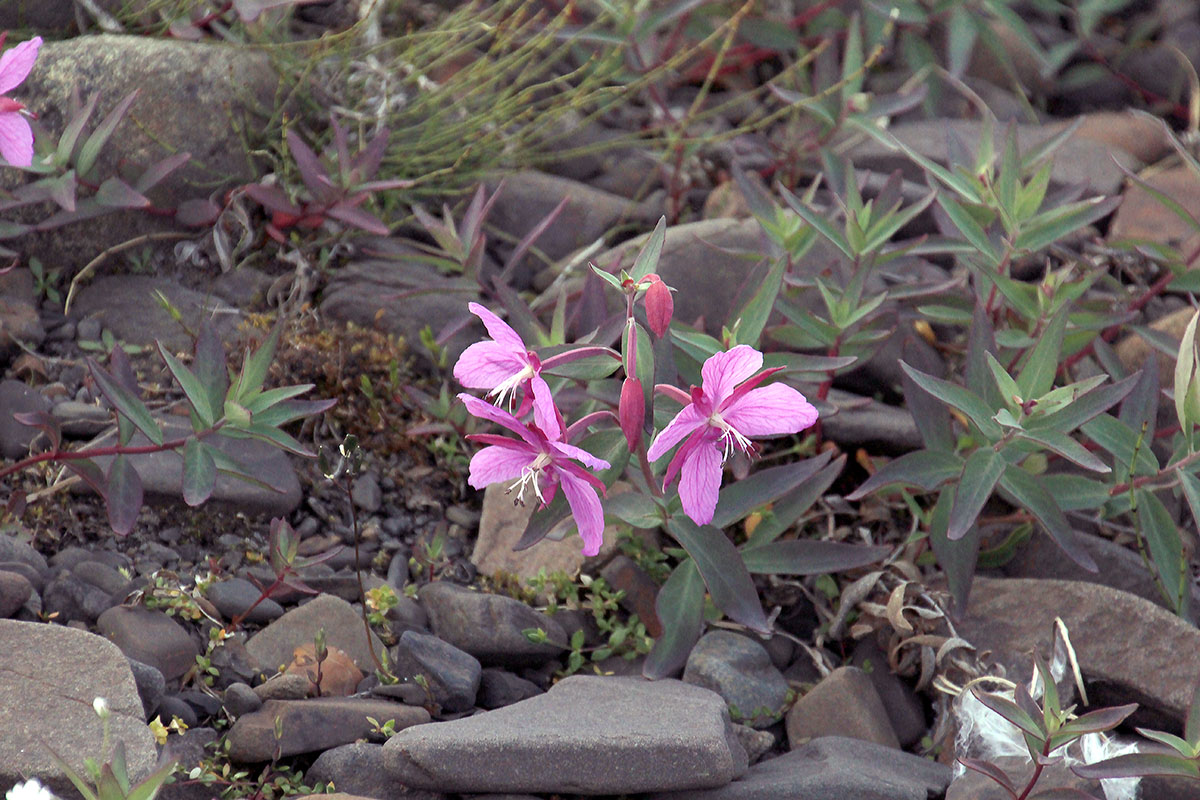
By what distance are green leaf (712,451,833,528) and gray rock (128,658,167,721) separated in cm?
103

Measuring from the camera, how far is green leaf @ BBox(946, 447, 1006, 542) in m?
1.99

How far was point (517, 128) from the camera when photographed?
354cm

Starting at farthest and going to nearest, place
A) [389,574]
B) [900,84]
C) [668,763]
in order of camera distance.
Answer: [900,84] < [389,574] < [668,763]

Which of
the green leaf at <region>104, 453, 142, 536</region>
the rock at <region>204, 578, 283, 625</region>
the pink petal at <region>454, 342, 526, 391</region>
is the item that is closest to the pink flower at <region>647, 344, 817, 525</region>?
the pink petal at <region>454, 342, 526, 391</region>

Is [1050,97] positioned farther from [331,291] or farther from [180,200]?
[180,200]

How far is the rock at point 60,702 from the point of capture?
161 cm

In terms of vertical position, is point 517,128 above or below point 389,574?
above

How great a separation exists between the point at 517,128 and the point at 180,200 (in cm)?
112

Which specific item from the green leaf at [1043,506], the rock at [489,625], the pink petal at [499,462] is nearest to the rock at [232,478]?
the rock at [489,625]

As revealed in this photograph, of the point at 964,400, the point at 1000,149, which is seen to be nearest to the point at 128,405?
the point at 964,400

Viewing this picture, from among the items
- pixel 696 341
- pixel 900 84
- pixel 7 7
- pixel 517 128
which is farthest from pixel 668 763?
pixel 900 84

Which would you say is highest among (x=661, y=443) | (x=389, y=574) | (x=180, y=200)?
(x=661, y=443)

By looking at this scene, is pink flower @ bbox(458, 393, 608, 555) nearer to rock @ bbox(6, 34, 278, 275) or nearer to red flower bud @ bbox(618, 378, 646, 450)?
red flower bud @ bbox(618, 378, 646, 450)

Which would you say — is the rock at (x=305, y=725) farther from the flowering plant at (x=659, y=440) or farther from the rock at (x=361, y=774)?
the flowering plant at (x=659, y=440)
